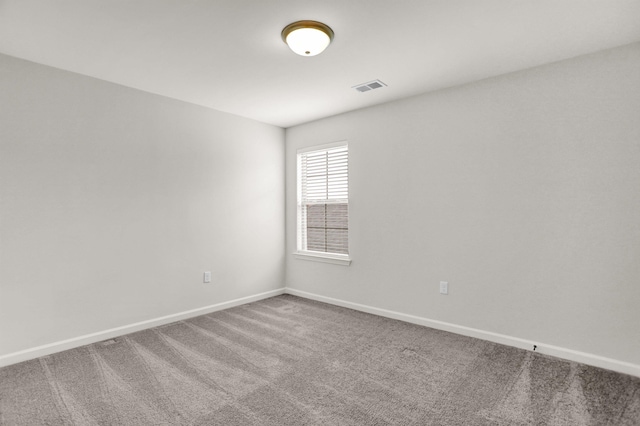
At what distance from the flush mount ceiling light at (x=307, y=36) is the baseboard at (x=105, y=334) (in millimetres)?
3075

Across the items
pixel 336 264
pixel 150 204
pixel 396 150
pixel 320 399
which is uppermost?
pixel 396 150

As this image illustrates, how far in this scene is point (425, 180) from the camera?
3.50m

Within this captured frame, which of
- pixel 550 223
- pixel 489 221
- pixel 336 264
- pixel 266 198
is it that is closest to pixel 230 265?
pixel 266 198

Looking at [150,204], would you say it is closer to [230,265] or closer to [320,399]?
[230,265]

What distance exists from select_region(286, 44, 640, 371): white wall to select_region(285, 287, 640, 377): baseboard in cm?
5

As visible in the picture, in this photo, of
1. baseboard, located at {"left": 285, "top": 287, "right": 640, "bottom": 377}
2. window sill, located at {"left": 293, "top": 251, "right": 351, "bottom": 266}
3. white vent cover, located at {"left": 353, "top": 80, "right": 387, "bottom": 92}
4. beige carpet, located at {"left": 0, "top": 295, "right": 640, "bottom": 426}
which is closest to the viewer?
beige carpet, located at {"left": 0, "top": 295, "right": 640, "bottom": 426}

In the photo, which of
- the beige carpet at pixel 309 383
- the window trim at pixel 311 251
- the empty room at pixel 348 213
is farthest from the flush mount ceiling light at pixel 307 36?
the beige carpet at pixel 309 383

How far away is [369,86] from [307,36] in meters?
1.20

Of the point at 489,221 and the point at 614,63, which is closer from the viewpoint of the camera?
the point at 614,63

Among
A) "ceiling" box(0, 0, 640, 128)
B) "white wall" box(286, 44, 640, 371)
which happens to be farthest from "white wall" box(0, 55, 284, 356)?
"white wall" box(286, 44, 640, 371)

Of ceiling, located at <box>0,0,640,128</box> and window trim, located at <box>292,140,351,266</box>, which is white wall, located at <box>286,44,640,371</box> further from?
ceiling, located at <box>0,0,640,128</box>

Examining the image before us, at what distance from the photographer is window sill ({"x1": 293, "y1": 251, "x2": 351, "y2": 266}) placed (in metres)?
4.18

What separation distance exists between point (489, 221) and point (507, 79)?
1333 millimetres

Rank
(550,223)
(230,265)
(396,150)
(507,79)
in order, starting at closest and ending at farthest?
(550,223), (507,79), (396,150), (230,265)
